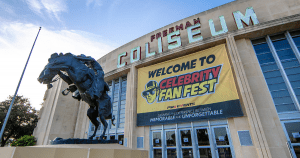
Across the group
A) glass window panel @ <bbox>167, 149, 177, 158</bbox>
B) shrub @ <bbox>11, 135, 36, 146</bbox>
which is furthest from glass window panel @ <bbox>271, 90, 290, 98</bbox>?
shrub @ <bbox>11, 135, 36, 146</bbox>

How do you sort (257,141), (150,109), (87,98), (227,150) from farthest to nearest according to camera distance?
(150,109) < (227,150) < (257,141) < (87,98)

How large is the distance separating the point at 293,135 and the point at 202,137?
5002 millimetres

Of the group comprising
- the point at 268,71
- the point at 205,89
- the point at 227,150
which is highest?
the point at 268,71

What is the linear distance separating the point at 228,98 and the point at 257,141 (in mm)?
2895

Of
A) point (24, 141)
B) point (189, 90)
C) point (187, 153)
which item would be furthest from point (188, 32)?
point (24, 141)

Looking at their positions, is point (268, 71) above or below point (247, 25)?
below

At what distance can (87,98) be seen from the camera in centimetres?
513

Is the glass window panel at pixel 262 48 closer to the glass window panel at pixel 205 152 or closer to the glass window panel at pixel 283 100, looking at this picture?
the glass window panel at pixel 283 100

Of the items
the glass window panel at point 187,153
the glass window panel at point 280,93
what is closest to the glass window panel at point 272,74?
the glass window panel at point 280,93

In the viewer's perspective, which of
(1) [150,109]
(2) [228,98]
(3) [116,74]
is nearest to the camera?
(2) [228,98]

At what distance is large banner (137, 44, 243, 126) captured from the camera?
10016 millimetres

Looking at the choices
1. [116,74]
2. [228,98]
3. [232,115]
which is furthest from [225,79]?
[116,74]

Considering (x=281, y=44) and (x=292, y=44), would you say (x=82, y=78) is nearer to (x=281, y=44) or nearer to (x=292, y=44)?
(x=281, y=44)

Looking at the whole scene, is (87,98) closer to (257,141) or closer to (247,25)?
(257,141)
